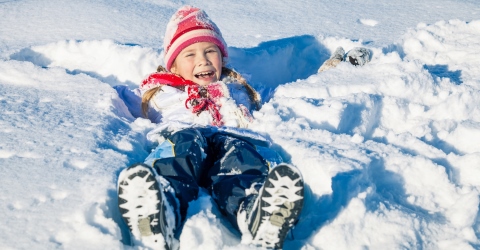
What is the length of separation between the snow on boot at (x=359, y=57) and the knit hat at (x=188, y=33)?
39.0 inches

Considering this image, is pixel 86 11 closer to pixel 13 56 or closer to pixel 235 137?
pixel 13 56

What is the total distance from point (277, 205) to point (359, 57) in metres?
2.11

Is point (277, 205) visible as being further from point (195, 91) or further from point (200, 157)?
point (195, 91)

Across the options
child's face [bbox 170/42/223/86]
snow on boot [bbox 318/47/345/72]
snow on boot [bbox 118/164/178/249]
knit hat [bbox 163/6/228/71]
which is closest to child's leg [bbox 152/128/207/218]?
snow on boot [bbox 118/164/178/249]

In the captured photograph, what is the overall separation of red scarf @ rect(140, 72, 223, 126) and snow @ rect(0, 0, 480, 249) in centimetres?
23

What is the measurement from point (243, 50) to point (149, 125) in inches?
57.0

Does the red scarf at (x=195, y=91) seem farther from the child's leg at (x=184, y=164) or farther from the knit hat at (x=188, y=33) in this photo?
the child's leg at (x=184, y=164)

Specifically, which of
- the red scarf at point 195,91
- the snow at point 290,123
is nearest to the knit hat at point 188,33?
the red scarf at point 195,91

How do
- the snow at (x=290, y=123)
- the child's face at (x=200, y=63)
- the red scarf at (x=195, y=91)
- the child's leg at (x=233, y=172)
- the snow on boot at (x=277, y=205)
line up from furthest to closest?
1. the child's face at (x=200, y=63)
2. the red scarf at (x=195, y=91)
3. the child's leg at (x=233, y=172)
4. the snow at (x=290, y=123)
5. the snow on boot at (x=277, y=205)

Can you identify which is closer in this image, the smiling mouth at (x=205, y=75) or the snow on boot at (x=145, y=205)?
the snow on boot at (x=145, y=205)

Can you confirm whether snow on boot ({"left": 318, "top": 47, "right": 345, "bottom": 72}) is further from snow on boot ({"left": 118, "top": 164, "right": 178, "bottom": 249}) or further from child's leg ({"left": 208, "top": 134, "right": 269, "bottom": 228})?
snow on boot ({"left": 118, "top": 164, "right": 178, "bottom": 249})

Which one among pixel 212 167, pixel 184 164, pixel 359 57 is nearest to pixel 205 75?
pixel 212 167

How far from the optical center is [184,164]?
193 cm

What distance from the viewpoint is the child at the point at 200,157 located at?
1541 millimetres
